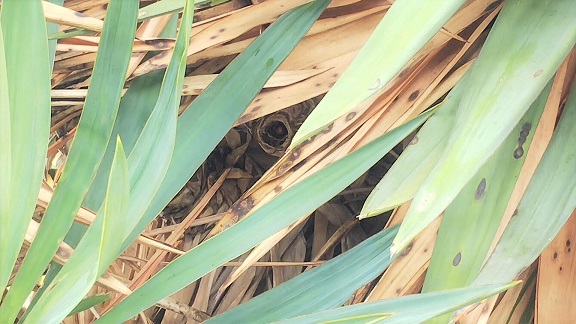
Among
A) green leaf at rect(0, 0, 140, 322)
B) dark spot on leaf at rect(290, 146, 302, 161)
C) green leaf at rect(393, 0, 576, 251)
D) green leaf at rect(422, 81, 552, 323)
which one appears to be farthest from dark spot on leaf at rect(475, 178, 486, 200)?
green leaf at rect(0, 0, 140, 322)

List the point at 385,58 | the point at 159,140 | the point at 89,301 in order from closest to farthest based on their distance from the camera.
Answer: the point at 385,58
the point at 159,140
the point at 89,301

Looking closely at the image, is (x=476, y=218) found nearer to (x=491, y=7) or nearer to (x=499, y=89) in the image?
(x=499, y=89)

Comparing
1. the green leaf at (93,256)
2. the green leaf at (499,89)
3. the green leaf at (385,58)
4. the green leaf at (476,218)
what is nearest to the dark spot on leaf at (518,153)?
the green leaf at (476,218)

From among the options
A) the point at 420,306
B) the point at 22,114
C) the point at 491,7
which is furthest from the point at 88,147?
the point at 491,7

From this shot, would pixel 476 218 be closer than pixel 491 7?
Yes

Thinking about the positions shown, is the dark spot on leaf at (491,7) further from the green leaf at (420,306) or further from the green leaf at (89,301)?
the green leaf at (89,301)

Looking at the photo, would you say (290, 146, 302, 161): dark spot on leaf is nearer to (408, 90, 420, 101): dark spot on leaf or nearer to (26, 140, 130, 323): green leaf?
(408, 90, 420, 101): dark spot on leaf

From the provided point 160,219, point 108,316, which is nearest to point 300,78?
point 108,316
